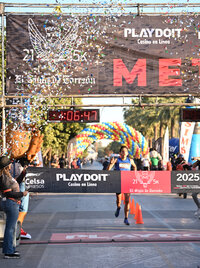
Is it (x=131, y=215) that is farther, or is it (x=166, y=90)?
(x=166, y=90)

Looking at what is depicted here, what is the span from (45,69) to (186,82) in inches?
194

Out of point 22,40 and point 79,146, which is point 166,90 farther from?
point 79,146

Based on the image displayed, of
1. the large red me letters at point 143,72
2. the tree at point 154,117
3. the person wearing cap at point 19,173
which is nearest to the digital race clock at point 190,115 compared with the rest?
the large red me letters at point 143,72

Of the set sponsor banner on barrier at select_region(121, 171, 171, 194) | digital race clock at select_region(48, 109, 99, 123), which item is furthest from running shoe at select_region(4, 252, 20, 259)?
digital race clock at select_region(48, 109, 99, 123)

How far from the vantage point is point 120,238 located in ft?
32.5

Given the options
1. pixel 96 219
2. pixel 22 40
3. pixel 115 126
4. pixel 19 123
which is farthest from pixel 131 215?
pixel 115 126

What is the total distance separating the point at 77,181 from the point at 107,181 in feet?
2.66

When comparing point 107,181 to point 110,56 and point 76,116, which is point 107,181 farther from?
point 110,56

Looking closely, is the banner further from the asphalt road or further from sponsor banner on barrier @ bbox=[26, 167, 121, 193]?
sponsor banner on barrier @ bbox=[26, 167, 121, 193]

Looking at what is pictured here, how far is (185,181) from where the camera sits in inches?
508

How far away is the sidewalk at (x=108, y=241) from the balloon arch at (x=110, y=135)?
75.8ft

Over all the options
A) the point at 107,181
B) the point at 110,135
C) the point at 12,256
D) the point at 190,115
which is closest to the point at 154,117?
the point at 110,135

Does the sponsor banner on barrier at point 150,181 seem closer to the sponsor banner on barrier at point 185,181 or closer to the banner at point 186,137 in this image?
the sponsor banner on barrier at point 185,181

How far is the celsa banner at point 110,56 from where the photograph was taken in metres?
16.3
